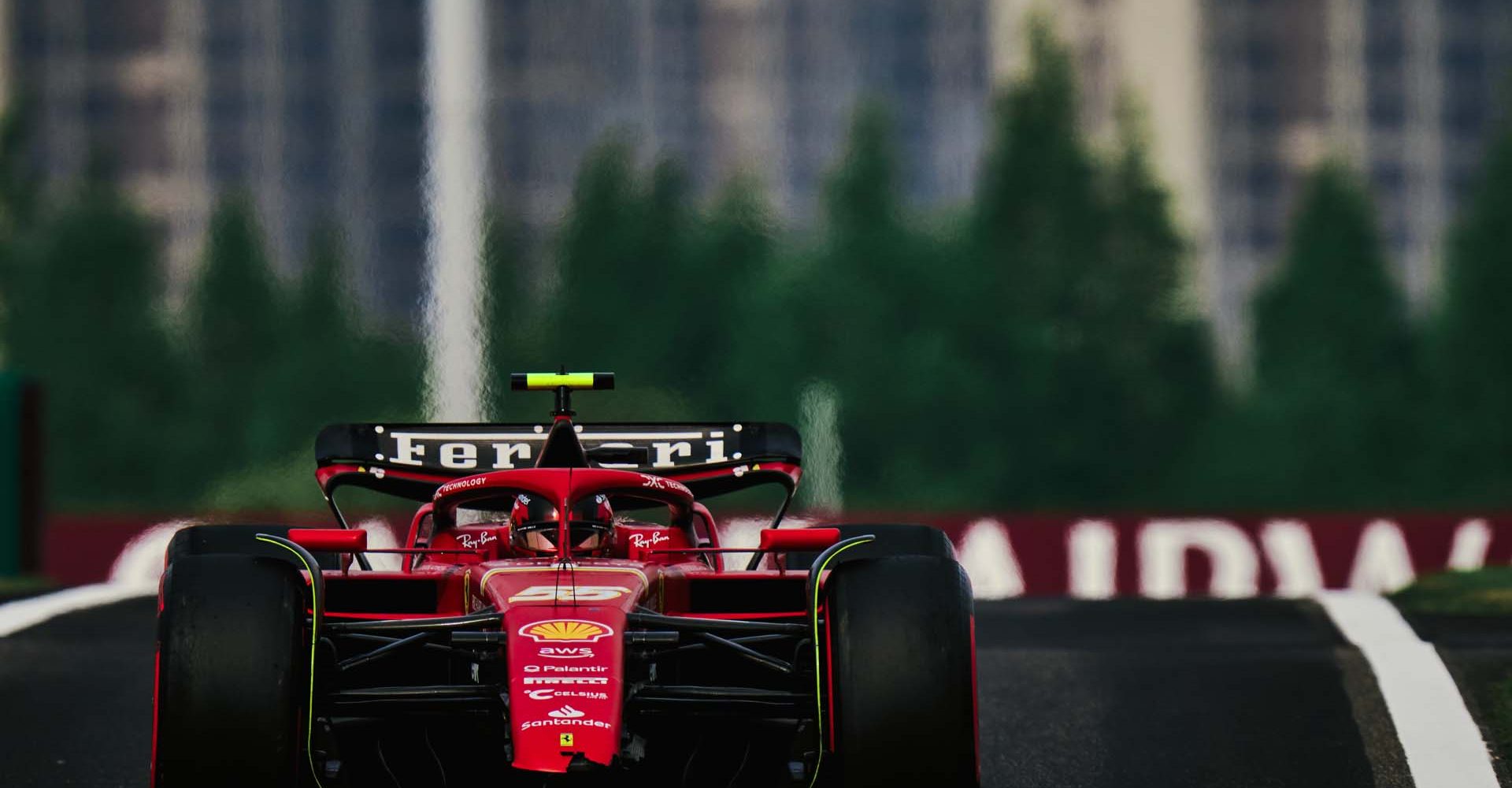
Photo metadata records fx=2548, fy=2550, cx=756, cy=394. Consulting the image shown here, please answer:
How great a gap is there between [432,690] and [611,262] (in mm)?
50438

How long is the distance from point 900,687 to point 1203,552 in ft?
49.8

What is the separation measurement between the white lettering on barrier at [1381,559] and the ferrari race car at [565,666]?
1420 cm

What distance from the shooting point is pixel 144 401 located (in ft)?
216

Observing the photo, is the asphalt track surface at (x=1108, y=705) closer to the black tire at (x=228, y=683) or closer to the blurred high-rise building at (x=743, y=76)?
the black tire at (x=228, y=683)

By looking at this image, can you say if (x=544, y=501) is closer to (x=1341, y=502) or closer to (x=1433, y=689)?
(x=1433, y=689)

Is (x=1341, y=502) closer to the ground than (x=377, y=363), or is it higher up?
closer to the ground

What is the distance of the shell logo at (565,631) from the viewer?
7074mm

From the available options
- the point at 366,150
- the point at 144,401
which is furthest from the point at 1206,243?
the point at 144,401

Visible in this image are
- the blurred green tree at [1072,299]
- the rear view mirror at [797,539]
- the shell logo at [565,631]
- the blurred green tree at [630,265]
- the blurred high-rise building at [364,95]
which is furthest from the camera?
the blurred high-rise building at [364,95]

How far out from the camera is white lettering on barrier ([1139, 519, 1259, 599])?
71.5ft

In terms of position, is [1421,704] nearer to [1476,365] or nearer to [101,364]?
[1476,365]

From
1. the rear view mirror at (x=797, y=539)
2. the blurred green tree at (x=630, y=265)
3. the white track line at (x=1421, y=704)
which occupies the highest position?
the blurred green tree at (x=630, y=265)

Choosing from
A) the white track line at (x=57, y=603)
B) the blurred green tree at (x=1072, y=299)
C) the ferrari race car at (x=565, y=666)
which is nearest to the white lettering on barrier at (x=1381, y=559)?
the white track line at (x=57, y=603)

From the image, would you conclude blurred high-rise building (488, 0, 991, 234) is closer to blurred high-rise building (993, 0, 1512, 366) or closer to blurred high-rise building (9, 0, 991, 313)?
blurred high-rise building (9, 0, 991, 313)
